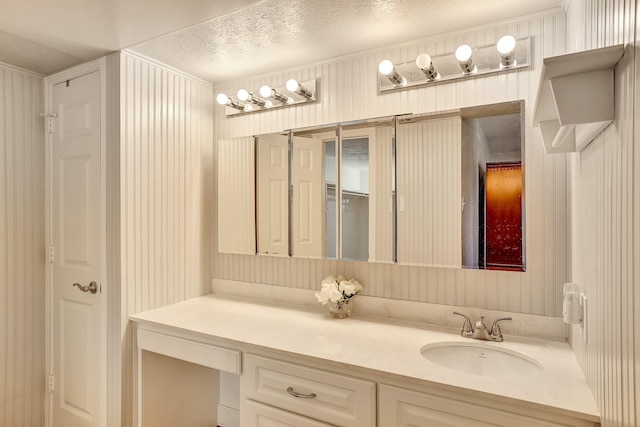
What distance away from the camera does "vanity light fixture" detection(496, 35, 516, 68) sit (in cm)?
154

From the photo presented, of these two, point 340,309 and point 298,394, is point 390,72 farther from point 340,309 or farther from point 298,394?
point 298,394

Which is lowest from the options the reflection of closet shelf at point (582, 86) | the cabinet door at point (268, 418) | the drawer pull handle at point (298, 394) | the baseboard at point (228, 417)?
the baseboard at point (228, 417)

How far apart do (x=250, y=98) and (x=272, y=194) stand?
604 mm

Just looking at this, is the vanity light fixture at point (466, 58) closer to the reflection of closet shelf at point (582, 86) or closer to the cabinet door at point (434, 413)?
the reflection of closet shelf at point (582, 86)

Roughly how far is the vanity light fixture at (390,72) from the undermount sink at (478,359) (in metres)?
1.25

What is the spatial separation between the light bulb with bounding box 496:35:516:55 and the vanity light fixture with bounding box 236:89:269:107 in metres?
1.30

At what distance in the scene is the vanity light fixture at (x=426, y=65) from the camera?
1.67 metres

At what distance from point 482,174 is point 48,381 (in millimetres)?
2718

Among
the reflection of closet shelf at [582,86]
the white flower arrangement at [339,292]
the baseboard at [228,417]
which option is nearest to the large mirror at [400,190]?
the white flower arrangement at [339,292]

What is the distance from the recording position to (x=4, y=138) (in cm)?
209

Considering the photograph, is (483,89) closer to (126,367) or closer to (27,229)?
(126,367)

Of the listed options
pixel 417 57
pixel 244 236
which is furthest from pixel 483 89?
pixel 244 236

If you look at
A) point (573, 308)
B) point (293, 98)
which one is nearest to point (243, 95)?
point (293, 98)

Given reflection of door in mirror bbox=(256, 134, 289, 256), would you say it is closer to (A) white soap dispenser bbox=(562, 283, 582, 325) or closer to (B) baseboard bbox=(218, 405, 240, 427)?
(B) baseboard bbox=(218, 405, 240, 427)
